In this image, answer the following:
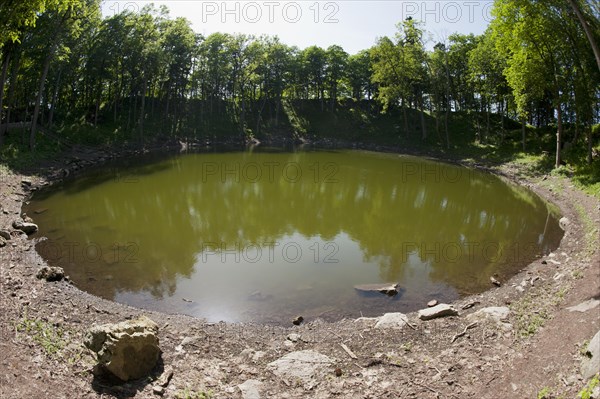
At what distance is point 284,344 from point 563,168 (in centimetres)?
2629

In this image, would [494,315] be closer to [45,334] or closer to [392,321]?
[392,321]

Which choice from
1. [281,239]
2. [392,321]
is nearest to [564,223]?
[281,239]

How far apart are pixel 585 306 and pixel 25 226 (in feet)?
58.1

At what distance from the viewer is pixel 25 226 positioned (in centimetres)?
1573

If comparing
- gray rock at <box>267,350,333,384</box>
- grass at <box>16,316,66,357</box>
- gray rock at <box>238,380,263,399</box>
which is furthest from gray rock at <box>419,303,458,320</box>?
grass at <box>16,316,66,357</box>

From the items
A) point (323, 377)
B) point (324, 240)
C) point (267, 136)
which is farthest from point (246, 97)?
point (323, 377)

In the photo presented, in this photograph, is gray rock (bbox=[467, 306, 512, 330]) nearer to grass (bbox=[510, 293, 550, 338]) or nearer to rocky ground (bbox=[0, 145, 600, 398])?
rocky ground (bbox=[0, 145, 600, 398])

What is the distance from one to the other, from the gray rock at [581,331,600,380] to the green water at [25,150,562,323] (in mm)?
4913

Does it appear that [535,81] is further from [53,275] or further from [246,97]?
[246,97]

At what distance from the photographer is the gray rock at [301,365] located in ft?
26.1

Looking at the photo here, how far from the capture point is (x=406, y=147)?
164 feet

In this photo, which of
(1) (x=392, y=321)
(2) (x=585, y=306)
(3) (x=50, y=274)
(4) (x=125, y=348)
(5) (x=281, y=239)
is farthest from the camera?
(5) (x=281, y=239)

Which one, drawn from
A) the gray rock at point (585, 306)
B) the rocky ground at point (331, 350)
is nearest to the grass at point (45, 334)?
the rocky ground at point (331, 350)

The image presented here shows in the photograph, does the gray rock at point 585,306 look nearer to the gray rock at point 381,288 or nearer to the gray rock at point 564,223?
the gray rock at point 381,288
